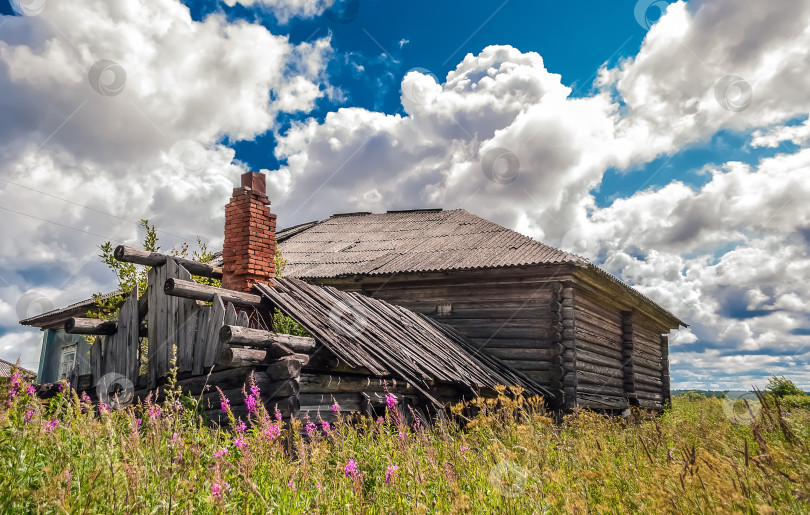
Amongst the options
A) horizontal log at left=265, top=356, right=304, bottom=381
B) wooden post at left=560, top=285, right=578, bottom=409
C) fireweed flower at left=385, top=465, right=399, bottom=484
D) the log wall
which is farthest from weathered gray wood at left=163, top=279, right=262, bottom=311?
wooden post at left=560, top=285, right=578, bottom=409

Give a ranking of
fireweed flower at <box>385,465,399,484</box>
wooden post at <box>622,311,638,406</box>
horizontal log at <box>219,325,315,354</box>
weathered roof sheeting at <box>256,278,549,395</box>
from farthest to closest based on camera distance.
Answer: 1. wooden post at <box>622,311,638,406</box>
2. weathered roof sheeting at <box>256,278,549,395</box>
3. horizontal log at <box>219,325,315,354</box>
4. fireweed flower at <box>385,465,399,484</box>

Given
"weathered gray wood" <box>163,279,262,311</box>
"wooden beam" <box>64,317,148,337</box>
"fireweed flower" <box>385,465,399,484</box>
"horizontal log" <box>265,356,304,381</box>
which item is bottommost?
Result: "fireweed flower" <box>385,465,399,484</box>

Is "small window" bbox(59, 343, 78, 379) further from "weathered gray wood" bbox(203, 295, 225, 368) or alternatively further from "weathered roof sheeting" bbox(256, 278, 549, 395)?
"weathered gray wood" bbox(203, 295, 225, 368)

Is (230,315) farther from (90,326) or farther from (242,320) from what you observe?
(90,326)

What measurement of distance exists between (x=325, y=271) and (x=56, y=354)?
11835mm

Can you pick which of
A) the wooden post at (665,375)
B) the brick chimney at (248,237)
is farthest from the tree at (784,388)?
the brick chimney at (248,237)

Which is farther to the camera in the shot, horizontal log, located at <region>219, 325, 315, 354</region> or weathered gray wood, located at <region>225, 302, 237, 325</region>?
weathered gray wood, located at <region>225, 302, 237, 325</region>

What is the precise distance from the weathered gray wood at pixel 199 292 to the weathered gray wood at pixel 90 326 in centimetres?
186

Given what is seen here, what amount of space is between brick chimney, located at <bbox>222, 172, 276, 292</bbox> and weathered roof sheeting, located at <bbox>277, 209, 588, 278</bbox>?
4398 millimetres

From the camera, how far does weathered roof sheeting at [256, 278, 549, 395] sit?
8.02m

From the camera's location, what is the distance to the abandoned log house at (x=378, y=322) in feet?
24.4

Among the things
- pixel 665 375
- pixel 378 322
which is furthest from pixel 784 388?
pixel 378 322

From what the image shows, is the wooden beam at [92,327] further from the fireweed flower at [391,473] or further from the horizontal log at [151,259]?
the fireweed flower at [391,473]

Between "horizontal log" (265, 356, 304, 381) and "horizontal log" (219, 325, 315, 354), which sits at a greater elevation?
"horizontal log" (219, 325, 315, 354)
